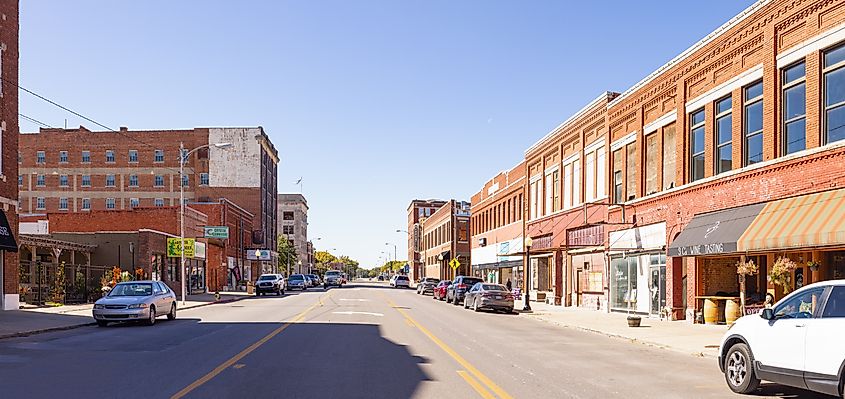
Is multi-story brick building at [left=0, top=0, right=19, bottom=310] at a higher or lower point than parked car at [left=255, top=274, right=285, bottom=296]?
higher

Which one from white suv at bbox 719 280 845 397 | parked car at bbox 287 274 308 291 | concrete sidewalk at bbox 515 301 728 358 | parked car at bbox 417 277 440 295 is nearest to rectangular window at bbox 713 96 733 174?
concrete sidewalk at bbox 515 301 728 358

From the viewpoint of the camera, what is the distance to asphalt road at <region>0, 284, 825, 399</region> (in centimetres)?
1137

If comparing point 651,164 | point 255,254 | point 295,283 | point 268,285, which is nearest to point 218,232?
point 268,285

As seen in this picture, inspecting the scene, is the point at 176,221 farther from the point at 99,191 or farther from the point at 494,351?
the point at 494,351

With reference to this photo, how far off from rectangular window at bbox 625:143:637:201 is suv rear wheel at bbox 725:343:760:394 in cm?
2225

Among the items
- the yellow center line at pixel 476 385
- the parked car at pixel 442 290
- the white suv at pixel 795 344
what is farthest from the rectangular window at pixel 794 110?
the parked car at pixel 442 290

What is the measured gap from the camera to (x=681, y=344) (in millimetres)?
19719

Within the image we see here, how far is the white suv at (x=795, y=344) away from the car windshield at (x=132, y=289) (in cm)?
1948

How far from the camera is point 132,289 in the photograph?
2617 cm

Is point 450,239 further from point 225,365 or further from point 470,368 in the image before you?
point 225,365

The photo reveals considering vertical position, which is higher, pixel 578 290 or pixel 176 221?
pixel 176 221

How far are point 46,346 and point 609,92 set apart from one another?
26982 millimetres

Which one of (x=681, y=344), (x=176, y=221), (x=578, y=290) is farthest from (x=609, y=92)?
(x=176, y=221)

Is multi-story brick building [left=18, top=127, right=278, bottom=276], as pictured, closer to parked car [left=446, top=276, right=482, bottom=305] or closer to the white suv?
parked car [left=446, top=276, right=482, bottom=305]
